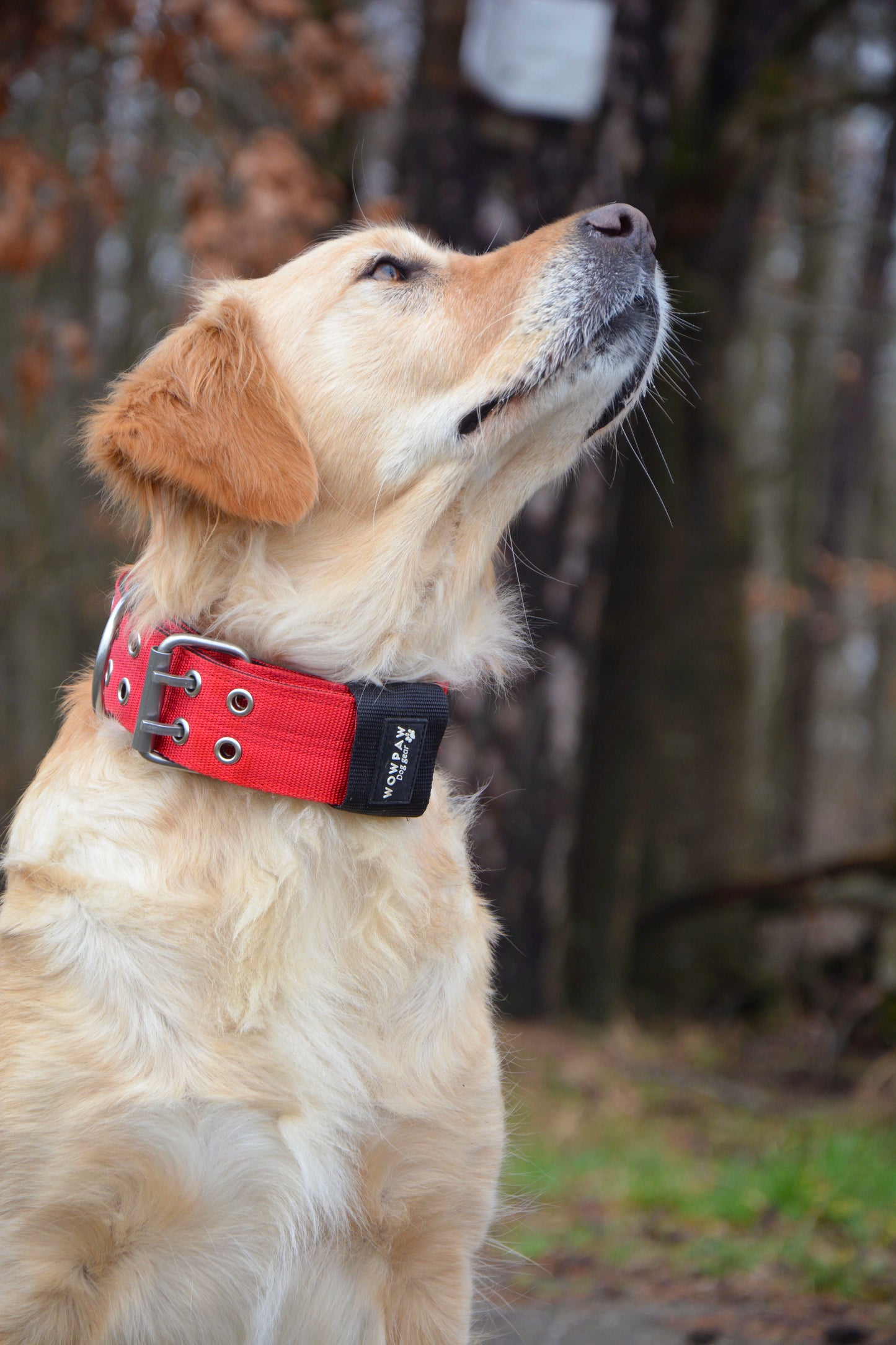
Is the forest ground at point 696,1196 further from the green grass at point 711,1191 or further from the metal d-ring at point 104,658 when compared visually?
the metal d-ring at point 104,658

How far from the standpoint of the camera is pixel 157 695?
199cm

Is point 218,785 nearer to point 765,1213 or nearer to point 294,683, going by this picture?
point 294,683

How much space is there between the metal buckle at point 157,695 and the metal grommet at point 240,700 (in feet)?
0.21

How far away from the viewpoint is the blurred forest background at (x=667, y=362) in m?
5.22

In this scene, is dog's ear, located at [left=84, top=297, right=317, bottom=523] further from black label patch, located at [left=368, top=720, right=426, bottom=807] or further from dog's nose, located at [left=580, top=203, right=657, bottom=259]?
dog's nose, located at [left=580, top=203, right=657, bottom=259]

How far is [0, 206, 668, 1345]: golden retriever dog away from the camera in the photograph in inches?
72.5

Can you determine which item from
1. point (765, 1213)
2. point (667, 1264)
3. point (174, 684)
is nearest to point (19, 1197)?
point (174, 684)

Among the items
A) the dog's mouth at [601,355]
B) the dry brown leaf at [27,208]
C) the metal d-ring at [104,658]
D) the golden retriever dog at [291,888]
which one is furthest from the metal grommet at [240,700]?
the dry brown leaf at [27,208]

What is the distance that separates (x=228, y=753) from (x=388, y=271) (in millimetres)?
1175

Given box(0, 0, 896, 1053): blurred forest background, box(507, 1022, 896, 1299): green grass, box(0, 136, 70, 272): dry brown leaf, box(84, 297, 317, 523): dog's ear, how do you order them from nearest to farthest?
1. box(84, 297, 317, 523): dog's ear
2. box(507, 1022, 896, 1299): green grass
3. box(0, 0, 896, 1053): blurred forest background
4. box(0, 136, 70, 272): dry brown leaf

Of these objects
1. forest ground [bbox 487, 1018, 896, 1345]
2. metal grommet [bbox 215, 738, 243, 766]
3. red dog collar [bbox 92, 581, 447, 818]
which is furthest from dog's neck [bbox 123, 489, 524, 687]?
forest ground [bbox 487, 1018, 896, 1345]

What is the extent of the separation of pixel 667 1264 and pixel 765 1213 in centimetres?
40

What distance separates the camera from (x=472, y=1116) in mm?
2037

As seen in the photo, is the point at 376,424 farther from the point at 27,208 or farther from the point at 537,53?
the point at 27,208
